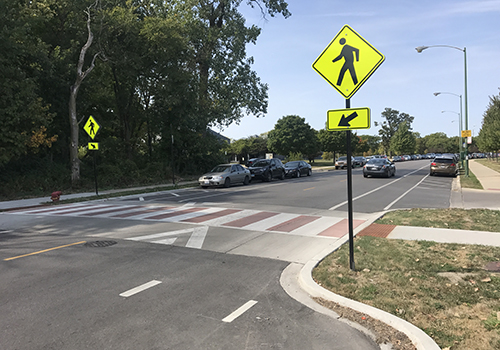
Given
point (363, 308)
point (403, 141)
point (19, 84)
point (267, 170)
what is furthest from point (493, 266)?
point (403, 141)

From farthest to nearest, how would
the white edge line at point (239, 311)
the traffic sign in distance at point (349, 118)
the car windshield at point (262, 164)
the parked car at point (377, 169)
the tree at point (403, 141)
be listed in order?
the tree at point (403, 141), the parked car at point (377, 169), the car windshield at point (262, 164), the traffic sign in distance at point (349, 118), the white edge line at point (239, 311)

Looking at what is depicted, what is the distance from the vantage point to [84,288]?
536cm

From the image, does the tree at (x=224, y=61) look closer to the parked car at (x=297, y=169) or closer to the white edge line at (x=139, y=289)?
the parked car at (x=297, y=169)

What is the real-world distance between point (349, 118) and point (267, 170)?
2213cm

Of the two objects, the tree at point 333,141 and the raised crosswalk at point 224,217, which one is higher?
the tree at point 333,141

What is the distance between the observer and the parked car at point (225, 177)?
2284cm

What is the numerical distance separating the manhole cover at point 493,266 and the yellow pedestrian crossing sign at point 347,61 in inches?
138

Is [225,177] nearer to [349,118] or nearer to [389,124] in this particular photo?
[349,118]

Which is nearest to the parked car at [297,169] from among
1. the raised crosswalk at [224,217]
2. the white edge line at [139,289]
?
the raised crosswalk at [224,217]

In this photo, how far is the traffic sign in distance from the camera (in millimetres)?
5473

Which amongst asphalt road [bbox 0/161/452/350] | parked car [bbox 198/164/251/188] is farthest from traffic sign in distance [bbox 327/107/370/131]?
parked car [bbox 198/164/251/188]

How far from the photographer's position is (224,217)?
11461 millimetres

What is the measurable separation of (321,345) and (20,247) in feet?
23.2

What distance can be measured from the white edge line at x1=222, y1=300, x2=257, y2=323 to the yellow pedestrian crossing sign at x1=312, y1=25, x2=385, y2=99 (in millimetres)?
3397
